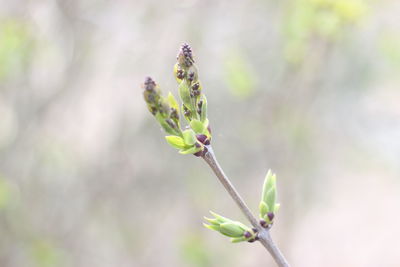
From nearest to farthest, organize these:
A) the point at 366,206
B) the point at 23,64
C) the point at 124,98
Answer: the point at 23,64, the point at 124,98, the point at 366,206

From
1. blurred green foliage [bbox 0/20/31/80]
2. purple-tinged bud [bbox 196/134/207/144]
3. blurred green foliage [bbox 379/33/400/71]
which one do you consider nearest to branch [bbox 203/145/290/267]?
purple-tinged bud [bbox 196/134/207/144]

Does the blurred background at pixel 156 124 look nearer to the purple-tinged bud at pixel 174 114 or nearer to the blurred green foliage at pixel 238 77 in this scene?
the blurred green foliage at pixel 238 77

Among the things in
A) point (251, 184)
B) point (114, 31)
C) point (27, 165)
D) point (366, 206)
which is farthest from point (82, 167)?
point (366, 206)

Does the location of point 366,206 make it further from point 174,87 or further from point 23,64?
point 23,64

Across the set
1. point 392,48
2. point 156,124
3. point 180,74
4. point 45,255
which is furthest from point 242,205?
point 156,124

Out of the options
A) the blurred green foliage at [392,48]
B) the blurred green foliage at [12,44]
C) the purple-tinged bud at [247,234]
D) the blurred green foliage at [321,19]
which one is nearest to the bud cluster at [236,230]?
the purple-tinged bud at [247,234]

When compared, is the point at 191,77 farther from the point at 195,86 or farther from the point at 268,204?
the point at 268,204

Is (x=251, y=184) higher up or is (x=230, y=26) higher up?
(x=230, y=26)
